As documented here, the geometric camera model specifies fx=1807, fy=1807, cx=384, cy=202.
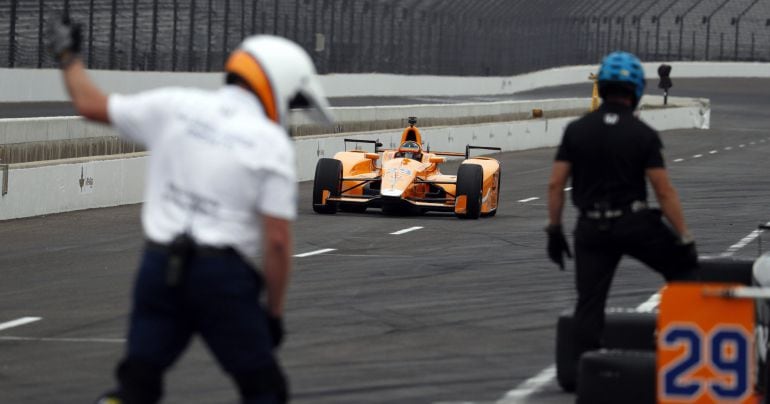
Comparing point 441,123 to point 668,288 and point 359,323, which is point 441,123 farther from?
point 668,288

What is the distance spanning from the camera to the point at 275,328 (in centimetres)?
594

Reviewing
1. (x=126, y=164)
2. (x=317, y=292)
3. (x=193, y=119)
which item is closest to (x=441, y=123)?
(x=126, y=164)

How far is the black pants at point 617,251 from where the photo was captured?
8297mm

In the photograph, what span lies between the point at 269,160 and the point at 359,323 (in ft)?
20.6

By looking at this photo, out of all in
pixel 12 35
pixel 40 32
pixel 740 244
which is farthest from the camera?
pixel 40 32

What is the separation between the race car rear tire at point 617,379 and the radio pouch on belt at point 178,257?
120 inches

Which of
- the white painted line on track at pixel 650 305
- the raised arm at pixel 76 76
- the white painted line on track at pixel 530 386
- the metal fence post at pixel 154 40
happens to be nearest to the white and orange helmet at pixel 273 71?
the raised arm at pixel 76 76

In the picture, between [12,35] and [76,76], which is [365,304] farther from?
[12,35]

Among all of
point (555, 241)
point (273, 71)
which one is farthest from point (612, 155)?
point (273, 71)

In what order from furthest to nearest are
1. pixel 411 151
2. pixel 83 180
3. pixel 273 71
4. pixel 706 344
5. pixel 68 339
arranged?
pixel 411 151 < pixel 83 180 < pixel 68 339 < pixel 706 344 < pixel 273 71

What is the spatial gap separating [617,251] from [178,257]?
3.21m

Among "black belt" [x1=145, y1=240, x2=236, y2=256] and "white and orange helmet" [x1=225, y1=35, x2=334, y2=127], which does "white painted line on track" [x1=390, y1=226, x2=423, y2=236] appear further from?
"black belt" [x1=145, y1=240, x2=236, y2=256]

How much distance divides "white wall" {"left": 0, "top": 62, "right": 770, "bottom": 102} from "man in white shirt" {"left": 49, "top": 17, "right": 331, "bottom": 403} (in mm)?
33745

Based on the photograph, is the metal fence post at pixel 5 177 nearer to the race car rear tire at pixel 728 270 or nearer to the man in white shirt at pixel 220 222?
the race car rear tire at pixel 728 270
